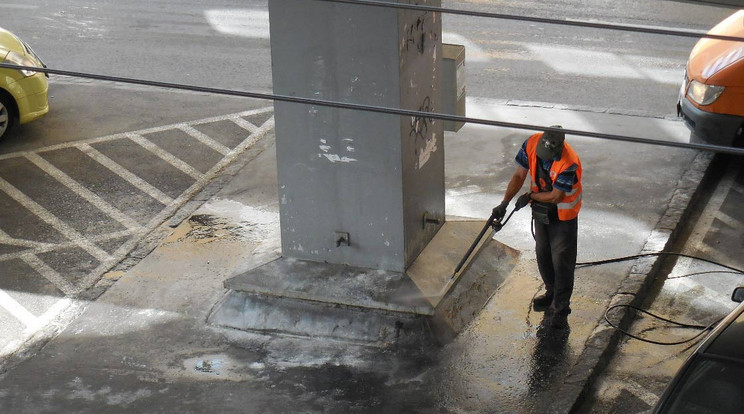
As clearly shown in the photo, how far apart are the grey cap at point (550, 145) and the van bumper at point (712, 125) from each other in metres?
3.68

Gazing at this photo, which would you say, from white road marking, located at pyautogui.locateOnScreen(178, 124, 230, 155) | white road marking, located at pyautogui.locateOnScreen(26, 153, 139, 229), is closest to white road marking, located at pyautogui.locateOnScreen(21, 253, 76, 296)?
white road marking, located at pyautogui.locateOnScreen(26, 153, 139, 229)

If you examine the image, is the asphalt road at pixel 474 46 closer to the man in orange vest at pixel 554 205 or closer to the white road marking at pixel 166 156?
the white road marking at pixel 166 156

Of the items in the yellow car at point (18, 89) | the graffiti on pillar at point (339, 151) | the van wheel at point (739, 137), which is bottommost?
the van wheel at point (739, 137)

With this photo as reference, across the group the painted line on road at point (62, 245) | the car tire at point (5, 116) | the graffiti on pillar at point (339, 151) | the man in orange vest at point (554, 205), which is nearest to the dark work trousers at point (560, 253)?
the man in orange vest at point (554, 205)

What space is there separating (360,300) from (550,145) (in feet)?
6.39

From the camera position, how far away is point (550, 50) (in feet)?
49.6

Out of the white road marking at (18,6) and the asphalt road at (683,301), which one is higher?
the white road marking at (18,6)

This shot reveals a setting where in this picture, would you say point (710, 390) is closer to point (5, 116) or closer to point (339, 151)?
point (339, 151)

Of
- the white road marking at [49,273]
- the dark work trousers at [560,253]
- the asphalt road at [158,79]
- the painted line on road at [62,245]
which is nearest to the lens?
the dark work trousers at [560,253]

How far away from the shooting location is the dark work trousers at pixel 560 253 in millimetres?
8219

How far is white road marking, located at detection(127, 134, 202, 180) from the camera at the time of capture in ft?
38.1

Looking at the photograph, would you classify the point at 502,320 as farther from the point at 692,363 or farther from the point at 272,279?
the point at 692,363

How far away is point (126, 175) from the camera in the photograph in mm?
11562

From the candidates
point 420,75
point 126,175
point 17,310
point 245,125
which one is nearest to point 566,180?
point 420,75
